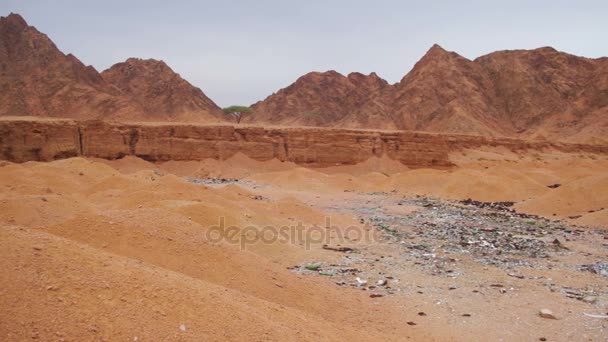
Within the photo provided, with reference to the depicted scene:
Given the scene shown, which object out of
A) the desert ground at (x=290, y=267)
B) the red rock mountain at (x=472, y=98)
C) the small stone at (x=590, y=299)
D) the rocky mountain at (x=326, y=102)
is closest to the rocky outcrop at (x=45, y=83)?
the rocky mountain at (x=326, y=102)

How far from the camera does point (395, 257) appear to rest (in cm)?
1098

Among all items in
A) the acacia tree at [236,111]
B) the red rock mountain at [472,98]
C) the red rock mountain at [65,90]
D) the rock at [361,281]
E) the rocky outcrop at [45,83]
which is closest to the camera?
the rock at [361,281]

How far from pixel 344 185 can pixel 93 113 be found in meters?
37.9

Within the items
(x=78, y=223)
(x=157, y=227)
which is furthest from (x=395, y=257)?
(x=78, y=223)

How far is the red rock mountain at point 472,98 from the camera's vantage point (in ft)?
211

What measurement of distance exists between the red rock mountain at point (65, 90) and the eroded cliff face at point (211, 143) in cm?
2092

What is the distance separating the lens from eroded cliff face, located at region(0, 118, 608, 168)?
1260 inches

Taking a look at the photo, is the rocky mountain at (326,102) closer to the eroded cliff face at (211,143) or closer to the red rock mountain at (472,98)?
the red rock mountain at (472,98)

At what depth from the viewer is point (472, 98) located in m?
68.6

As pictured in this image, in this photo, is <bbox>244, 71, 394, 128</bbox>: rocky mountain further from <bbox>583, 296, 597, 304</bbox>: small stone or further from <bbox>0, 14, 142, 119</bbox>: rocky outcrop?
<bbox>583, 296, 597, 304</bbox>: small stone

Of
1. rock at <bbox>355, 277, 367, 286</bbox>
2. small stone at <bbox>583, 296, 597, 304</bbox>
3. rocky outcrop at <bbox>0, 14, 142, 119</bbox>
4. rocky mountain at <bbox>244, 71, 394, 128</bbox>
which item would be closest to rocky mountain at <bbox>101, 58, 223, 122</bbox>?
rocky outcrop at <bbox>0, 14, 142, 119</bbox>

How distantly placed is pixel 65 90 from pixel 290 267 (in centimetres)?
5512

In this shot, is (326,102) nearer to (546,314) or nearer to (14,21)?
(14,21)

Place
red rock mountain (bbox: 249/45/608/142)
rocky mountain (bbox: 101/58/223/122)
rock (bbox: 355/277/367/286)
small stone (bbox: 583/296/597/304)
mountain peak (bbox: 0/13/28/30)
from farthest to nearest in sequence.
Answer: red rock mountain (bbox: 249/45/608/142) < rocky mountain (bbox: 101/58/223/122) < mountain peak (bbox: 0/13/28/30) < rock (bbox: 355/277/367/286) < small stone (bbox: 583/296/597/304)
